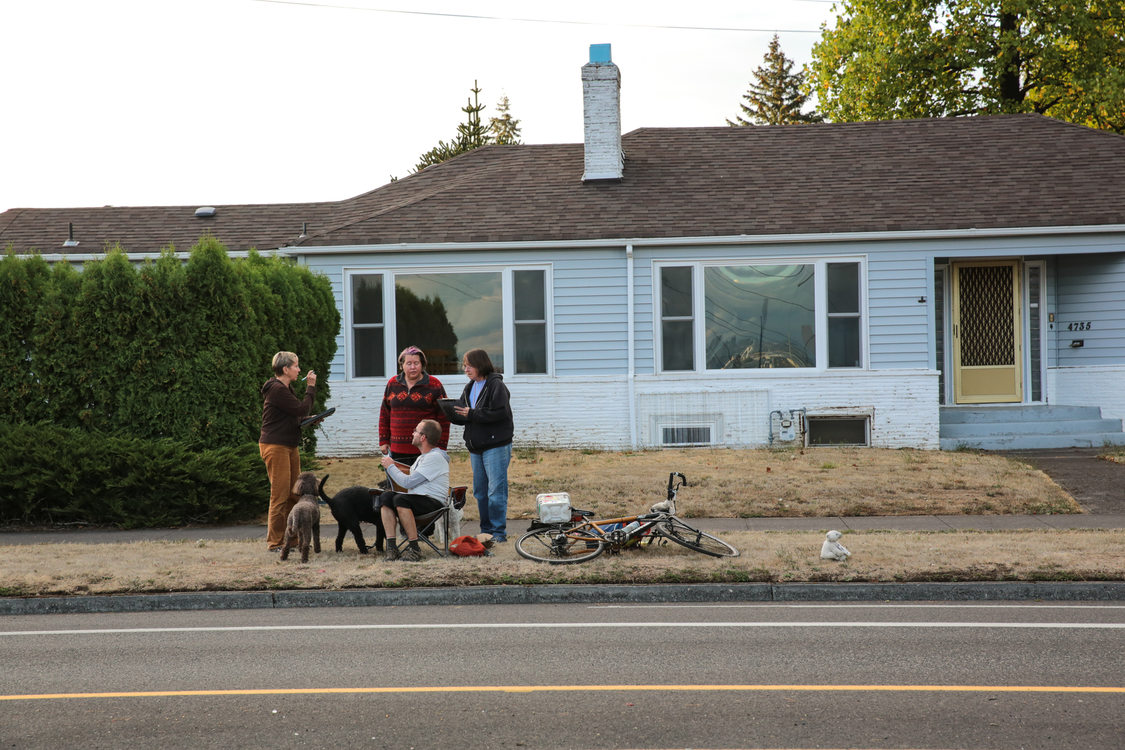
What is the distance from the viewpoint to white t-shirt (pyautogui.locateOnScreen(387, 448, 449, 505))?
9227 mm

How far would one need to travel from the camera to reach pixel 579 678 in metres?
5.98

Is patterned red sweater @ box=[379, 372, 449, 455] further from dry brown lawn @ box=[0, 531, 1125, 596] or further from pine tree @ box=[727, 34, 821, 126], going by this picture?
pine tree @ box=[727, 34, 821, 126]

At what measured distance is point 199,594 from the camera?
859 cm

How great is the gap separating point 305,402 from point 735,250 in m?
9.72

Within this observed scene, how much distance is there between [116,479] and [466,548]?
479cm

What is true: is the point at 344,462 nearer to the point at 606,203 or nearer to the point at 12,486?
the point at 12,486

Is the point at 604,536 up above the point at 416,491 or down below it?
below

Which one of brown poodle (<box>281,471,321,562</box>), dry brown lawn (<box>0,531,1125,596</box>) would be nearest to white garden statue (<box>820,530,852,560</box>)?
dry brown lawn (<box>0,531,1125,596</box>)

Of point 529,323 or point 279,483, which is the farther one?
point 529,323

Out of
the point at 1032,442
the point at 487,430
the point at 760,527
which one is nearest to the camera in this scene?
the point at 487,430

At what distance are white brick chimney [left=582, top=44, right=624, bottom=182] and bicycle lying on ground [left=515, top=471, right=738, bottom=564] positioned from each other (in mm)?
10428

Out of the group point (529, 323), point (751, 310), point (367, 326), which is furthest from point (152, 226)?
point (751, 310)

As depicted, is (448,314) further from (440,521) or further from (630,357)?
(440,521)

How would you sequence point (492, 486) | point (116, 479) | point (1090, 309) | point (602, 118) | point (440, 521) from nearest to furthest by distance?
point (440, 521), point (492, 486), point (116, 479), point (1090, 309), point (602, 118)
